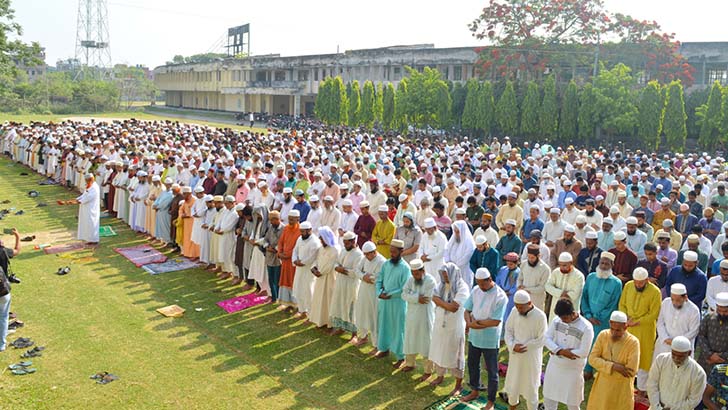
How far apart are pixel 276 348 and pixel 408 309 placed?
182 centimetres

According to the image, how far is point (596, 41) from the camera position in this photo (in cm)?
3144

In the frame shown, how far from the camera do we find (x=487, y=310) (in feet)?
21.2

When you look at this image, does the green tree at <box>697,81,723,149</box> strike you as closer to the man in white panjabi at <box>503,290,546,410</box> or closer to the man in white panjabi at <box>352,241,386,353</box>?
the man in white panjabi at <box>352,241,386,353</box>

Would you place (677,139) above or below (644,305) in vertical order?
above

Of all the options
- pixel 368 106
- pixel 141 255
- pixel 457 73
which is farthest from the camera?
pixel 457 73

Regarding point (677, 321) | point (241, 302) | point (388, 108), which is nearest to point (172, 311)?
point (241, 302)

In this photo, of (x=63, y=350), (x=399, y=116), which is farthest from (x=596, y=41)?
(x=63, y=350)

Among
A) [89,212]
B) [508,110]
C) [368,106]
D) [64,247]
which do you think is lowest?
[64,247]

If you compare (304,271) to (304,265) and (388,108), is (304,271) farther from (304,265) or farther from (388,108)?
(388,108)

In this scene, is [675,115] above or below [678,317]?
above

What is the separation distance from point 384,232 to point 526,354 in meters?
3.68

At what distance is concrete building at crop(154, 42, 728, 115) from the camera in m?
31.8

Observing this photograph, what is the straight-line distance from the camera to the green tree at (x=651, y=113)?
1001 inches

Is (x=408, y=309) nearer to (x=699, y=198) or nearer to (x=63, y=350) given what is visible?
(x=63, y=350)
